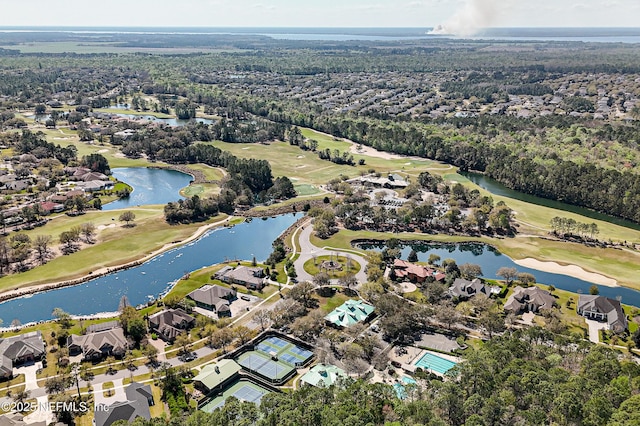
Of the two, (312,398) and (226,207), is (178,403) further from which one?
(226,207)

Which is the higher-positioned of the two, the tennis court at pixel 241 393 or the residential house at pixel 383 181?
the tennis court at pixel 241 393

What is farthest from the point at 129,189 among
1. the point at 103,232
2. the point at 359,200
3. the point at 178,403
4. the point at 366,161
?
the point at 178,403

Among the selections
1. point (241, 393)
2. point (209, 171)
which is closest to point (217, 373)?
point (241, 393)

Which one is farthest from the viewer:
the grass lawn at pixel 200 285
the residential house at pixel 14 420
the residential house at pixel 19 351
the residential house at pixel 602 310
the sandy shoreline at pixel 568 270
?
the sandy shoreline at pixel 568 270

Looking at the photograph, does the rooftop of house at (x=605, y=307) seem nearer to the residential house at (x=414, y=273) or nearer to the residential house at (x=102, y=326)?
the residential house at (x=414, y=273)

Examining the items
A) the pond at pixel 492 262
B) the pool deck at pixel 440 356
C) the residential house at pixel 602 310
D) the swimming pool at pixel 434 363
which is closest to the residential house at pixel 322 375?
the pool deck at pixel 440 356

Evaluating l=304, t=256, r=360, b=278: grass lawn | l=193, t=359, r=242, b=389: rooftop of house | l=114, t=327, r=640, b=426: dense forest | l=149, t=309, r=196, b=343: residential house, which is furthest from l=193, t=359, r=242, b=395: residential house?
l=304, t=256, r=360, b=278: grass lawn

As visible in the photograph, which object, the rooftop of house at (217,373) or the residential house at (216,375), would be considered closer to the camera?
the residential house at (216,375)

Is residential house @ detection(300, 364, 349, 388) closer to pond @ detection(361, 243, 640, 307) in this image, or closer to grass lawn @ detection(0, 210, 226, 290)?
pond @ detection(361, 243, 640, 307)
